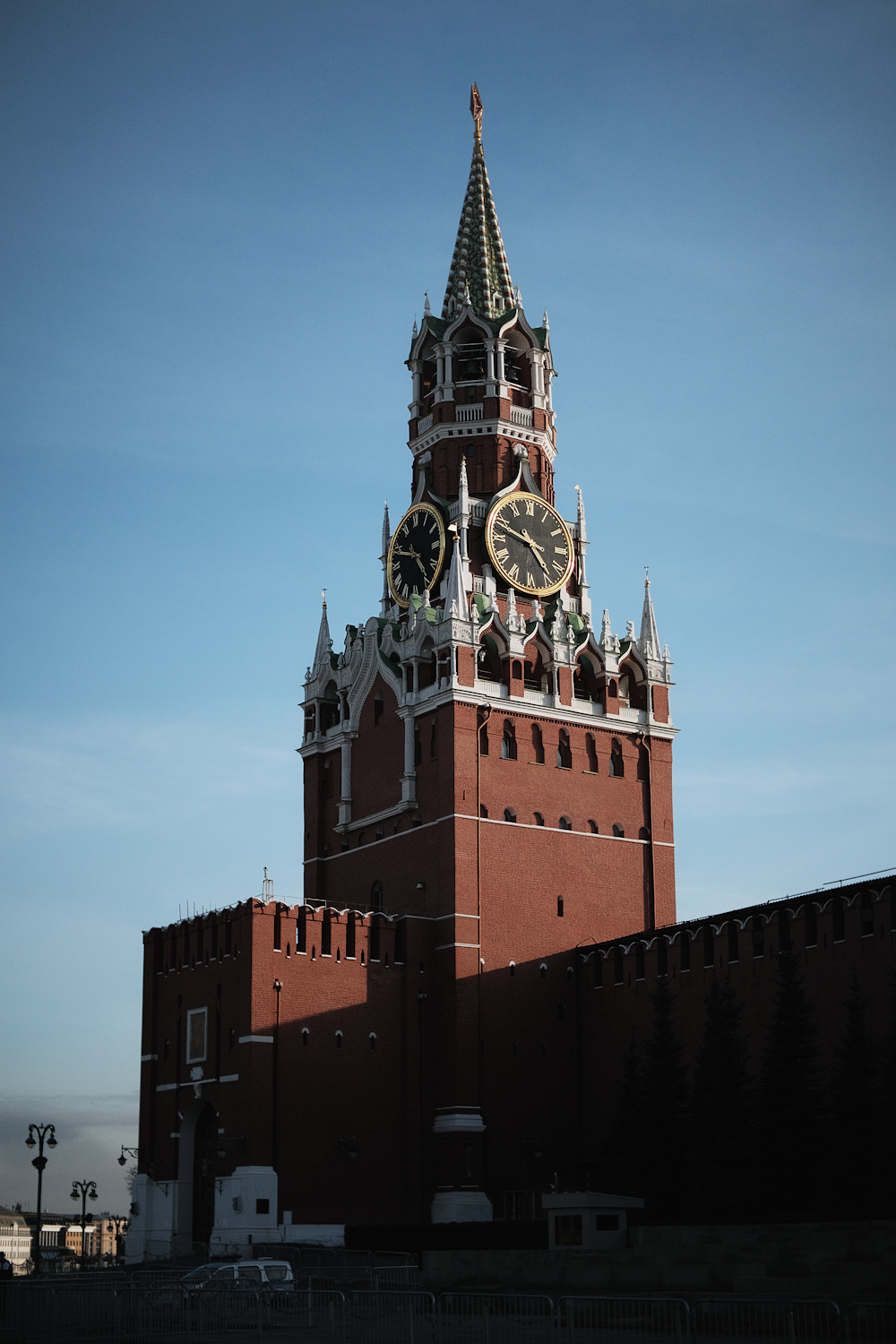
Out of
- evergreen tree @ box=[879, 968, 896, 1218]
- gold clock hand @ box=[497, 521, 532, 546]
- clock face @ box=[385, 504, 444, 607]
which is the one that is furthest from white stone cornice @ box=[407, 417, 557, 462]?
evergreen tree @ box=[879, 968, 896, 1218]

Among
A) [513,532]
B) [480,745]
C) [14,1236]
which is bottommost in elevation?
[14,1236]

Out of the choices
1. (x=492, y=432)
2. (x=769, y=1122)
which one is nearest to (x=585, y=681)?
(x=492, y=432)

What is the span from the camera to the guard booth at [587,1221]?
146ft

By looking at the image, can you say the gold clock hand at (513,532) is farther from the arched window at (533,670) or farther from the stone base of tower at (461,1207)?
the stone base of tower at (461,1207)

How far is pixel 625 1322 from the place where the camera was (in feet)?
84.0

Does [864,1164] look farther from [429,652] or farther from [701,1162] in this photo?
[429,652]

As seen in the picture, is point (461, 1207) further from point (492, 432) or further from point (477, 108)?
point (477, 108)

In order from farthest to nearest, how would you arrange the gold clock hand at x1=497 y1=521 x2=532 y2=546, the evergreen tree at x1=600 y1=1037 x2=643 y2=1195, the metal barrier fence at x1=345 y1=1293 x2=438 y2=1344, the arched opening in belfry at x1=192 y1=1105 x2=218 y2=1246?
the gold clock hand at x1=497 y1=521 x2=532 y2=546 → the arched opening in belfry at x1=192 y1=1105 x2=218 y2=1246 → the evergreen tree at x1=600 y1=1037 x2=643 y2=1195 → the metal barrier fence at x1=345 y1=1293 x2=438 y2=1344

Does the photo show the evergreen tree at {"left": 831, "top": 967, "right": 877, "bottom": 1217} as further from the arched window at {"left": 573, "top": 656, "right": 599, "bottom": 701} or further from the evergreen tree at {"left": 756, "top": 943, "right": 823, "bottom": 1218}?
the arched window at {"left": 573, "top": 656, "right": 599, "bottom": 701}

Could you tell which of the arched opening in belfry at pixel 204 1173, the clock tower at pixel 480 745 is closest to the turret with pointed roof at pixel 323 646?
the clock tower at pixel 480 745

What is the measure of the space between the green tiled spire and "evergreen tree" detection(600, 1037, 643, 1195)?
3529 centimetres

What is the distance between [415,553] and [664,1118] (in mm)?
28154

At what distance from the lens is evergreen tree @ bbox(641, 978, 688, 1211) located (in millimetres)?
50906

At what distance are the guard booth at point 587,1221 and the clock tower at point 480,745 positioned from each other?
→ 14361 millimetres
